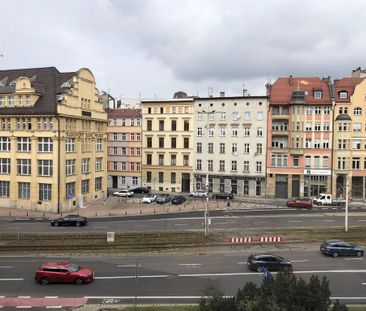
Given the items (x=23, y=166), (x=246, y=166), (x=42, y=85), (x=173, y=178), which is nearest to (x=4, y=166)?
(x=23, y=166)

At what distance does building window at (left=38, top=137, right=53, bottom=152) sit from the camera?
55.4m

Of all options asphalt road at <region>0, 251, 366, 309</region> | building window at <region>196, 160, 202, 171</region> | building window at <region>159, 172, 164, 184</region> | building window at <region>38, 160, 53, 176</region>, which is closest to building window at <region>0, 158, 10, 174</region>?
building window at <region>38, 160, 53, 176</region>

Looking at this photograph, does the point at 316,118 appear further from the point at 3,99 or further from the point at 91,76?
the point at 3,99

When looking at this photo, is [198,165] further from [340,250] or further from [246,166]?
[340,250]

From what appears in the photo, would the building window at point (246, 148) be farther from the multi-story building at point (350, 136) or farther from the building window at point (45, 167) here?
the building window at point (45, 167)

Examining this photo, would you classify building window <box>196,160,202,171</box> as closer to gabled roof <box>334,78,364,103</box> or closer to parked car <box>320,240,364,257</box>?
gabled roof <box>334,78,364,103</box>

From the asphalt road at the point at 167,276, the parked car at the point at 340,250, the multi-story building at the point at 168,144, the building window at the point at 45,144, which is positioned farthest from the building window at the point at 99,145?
the parked car at the point at 340,250

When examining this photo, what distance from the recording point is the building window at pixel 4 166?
2291 inches

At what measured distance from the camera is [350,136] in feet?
221

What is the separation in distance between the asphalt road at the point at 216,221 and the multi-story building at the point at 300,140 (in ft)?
40.8

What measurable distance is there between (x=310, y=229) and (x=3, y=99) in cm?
4660

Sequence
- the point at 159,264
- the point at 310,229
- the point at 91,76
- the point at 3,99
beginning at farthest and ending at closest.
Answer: the point at 91,76, the point at 3,99, the point at 310,229, the point at 159,264

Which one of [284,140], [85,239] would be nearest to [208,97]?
[284,140]

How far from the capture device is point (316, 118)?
225ft
